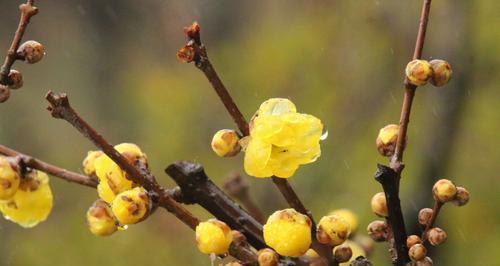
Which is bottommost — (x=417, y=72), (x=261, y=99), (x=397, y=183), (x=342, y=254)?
(x=261, y=99)

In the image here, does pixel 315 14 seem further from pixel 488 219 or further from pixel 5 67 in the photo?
pixel 5 67

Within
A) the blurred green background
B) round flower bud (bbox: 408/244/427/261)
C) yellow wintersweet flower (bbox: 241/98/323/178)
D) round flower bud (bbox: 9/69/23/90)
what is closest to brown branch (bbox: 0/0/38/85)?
round flower bud (bbox: 9/69/23/90)

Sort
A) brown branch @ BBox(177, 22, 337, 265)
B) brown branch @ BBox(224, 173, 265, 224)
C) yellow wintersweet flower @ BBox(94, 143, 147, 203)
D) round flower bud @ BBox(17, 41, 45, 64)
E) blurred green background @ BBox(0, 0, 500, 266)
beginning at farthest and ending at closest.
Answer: blurred green background @ BBox(0, 0, 500, 266) < brown branch @ BBox(224, 173, 265, 224) < round flower bud @ BBox(17, 41, 45, 64) < yellow wintersweet flower @ BBox(94, 143, 147, 203) < brown branch @ BBox(177, 22, 337, 265)

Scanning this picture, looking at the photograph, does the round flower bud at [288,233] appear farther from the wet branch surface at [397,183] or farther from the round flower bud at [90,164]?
the round flower bud at [90,164]

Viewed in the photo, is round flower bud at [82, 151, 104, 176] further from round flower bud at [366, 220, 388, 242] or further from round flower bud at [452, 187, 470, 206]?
round flower bud at [452, 187, 470, 206]

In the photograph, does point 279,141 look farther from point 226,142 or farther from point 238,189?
point 238,189

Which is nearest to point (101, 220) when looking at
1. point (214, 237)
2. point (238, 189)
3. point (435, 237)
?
point (214, 237)
